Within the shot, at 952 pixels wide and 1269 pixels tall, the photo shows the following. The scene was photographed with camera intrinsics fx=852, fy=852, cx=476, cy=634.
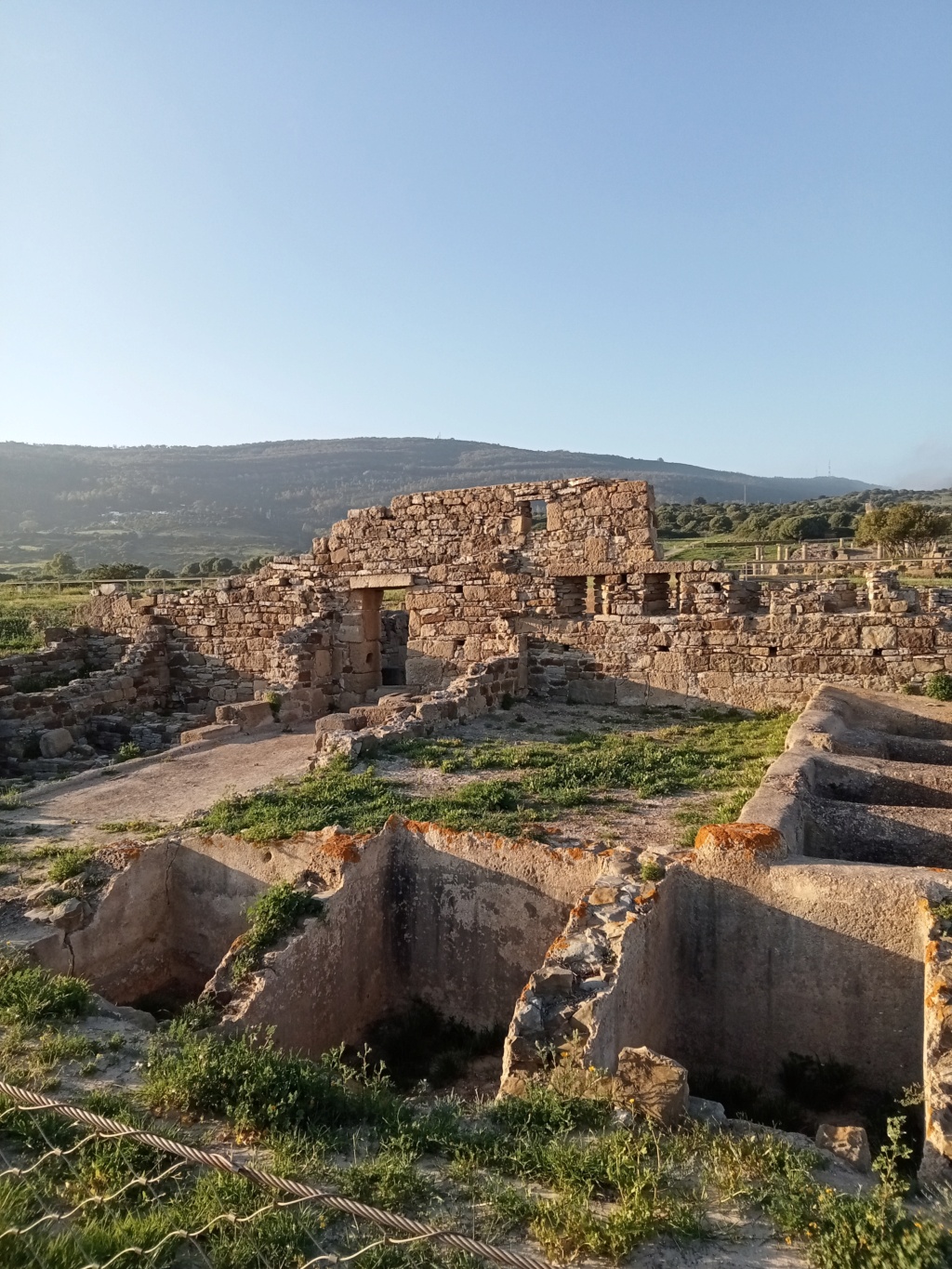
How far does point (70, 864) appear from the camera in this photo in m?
7.74

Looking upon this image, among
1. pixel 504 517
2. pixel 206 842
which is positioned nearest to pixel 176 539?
pixel 504 517

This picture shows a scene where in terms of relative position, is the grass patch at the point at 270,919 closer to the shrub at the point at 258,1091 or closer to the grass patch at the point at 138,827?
the shrub at the point at 258,1091

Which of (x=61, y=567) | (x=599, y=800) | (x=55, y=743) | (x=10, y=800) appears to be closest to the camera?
(x=599, y=800)

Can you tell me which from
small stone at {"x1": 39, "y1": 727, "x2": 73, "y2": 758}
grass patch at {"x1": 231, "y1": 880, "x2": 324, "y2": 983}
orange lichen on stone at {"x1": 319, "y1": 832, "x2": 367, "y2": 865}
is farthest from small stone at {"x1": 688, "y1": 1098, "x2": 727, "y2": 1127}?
small stone at {"x1": 39, "y1": 727, "x2": 73, "y2": 758}

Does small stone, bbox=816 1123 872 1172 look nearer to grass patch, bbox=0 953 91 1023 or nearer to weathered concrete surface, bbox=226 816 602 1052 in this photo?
weathered concrete surface, bbox=226 816 602 1052

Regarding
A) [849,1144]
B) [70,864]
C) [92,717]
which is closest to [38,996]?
[70,864]

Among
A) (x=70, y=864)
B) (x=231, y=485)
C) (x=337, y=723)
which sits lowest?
(x=337, y=723)

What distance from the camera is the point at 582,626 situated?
15.4 m

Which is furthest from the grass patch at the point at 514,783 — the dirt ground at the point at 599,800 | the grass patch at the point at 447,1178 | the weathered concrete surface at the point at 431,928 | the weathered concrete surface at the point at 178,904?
the grass patch at the point at 447,1178

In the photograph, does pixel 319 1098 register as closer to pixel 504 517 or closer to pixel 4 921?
pixel 4 921

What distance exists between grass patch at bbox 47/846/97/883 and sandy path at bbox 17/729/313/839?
2.97 ft

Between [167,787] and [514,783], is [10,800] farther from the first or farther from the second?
[514,783]

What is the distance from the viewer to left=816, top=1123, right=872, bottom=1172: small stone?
4.12m

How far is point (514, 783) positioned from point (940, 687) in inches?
290
